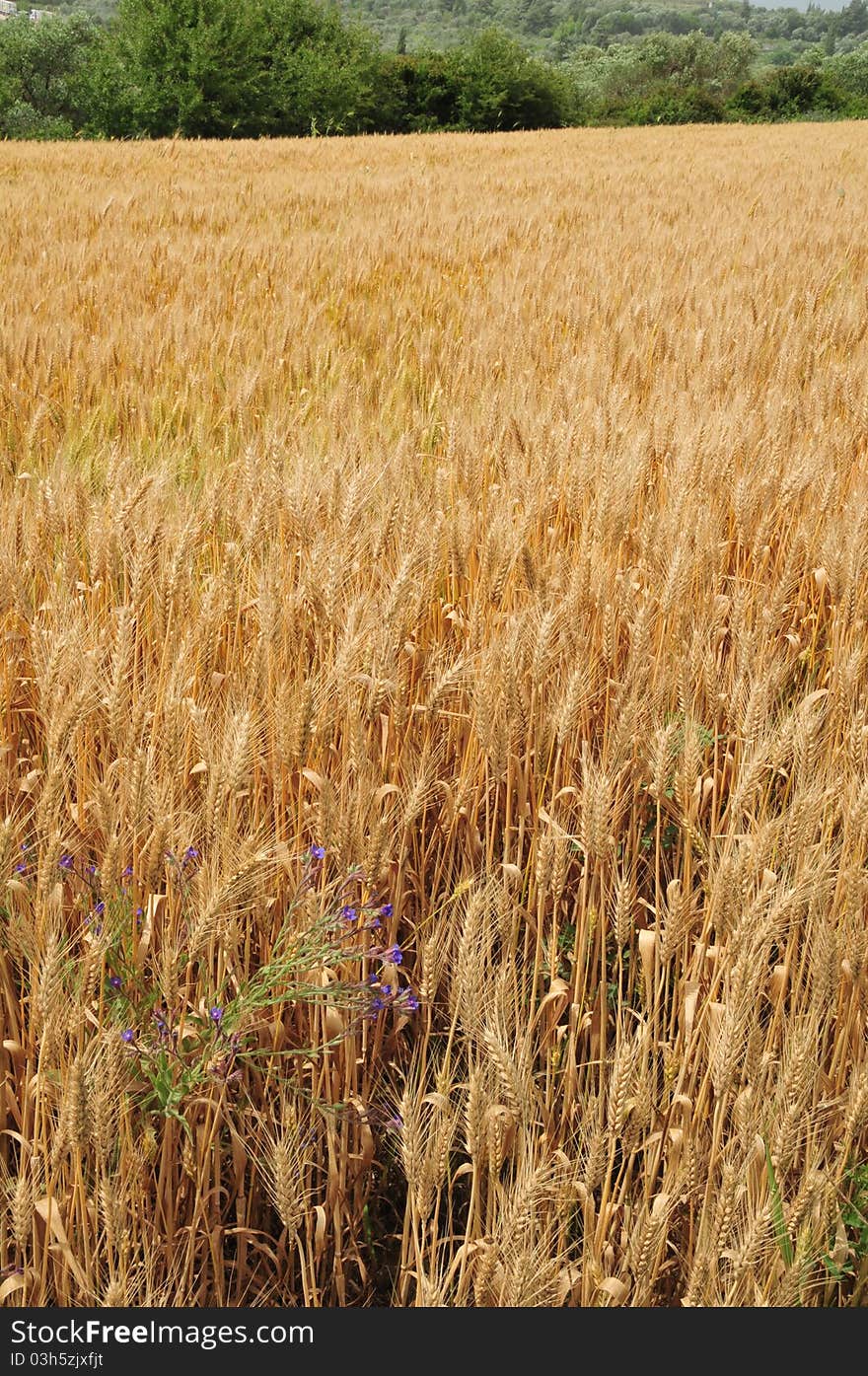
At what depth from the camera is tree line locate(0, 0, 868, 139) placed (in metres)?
31.7

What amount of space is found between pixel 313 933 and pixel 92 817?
1.58 feet

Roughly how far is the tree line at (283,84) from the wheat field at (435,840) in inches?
1168

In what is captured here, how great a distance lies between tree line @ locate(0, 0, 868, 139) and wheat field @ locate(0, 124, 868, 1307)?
29671 millimetres

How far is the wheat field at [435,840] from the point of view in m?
1.01

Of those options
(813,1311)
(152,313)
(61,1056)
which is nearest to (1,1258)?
(61,1056)

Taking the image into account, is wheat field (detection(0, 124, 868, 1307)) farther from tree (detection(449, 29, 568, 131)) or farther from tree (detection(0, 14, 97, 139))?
tree (detection(0, 14, 97, 139))

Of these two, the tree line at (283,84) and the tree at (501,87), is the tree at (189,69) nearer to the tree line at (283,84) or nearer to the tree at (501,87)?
the tree line at (283,84)

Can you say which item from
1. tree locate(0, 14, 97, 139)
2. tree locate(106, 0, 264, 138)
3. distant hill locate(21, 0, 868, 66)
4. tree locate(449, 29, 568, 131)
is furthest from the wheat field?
distant hill locate(21, 0, 868, 66)

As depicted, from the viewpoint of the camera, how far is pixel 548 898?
1568 millimetres

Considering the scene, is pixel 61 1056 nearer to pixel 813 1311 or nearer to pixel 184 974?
pixel 184 974

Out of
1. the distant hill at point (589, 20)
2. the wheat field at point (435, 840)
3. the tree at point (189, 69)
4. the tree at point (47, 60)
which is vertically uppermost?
the distant hill at point (589, 20)

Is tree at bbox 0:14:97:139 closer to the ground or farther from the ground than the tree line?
farther from the ground

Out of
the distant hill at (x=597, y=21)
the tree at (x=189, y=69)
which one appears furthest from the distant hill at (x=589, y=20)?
the tree at (x=189, y=69)

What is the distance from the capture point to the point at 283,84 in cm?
3456
